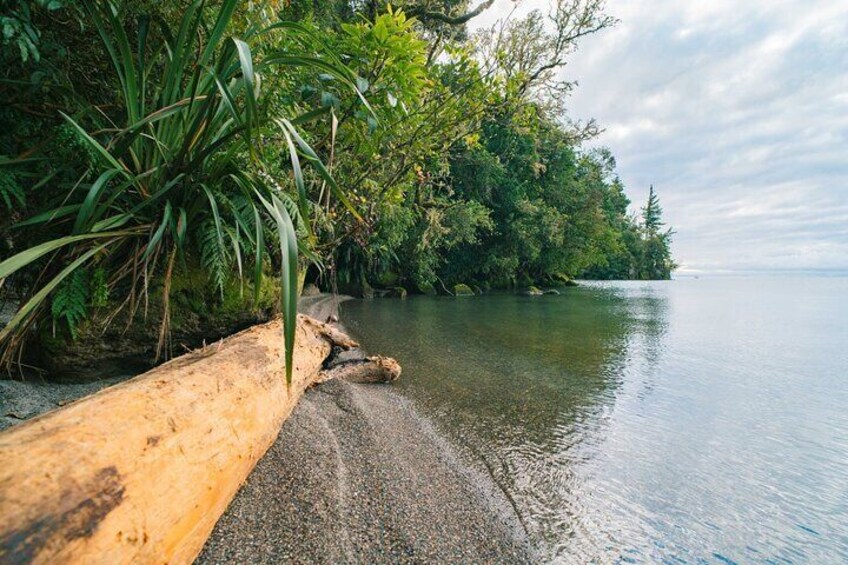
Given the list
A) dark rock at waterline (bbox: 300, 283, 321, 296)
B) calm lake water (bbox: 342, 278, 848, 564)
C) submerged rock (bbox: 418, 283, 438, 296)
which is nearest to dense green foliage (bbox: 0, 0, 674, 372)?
calm lake water (bbox: 342, 278, 848, 564)

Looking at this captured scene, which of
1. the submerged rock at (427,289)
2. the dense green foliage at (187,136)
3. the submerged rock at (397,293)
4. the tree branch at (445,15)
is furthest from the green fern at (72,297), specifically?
the submerged rock at (427,289)

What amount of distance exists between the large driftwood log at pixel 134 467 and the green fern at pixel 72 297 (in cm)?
64

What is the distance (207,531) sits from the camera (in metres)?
1.13

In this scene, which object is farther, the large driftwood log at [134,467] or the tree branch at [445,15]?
the tree branch at [445,15]

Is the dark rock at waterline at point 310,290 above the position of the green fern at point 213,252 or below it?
below

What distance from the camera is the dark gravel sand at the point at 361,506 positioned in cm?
132

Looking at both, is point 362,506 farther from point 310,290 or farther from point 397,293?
point 397,293

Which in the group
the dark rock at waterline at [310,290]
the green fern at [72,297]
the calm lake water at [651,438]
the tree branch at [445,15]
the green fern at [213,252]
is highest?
the tree branch at [445,15]

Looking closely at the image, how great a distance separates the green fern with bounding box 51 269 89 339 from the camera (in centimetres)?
176

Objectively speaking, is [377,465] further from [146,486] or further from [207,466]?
[146,486]

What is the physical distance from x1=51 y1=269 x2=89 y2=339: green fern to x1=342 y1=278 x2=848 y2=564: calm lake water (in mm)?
Result: 2170

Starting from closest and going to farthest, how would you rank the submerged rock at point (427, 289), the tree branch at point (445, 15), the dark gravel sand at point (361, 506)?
the dark gravel sand at point (361, 506)
the tree branch at point (445, 15)
the submerged rock at point (427, 289)

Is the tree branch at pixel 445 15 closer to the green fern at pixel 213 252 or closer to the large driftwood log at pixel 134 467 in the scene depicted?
the green fern at pixel 213 252

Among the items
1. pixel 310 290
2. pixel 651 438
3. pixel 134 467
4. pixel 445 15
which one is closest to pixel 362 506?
pixel 134 467
